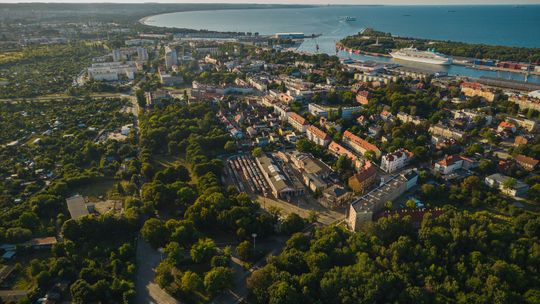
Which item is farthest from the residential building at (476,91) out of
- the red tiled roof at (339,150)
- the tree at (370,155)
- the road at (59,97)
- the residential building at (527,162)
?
the road at (59,97)

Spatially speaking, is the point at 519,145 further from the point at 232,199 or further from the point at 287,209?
the point at 232,199

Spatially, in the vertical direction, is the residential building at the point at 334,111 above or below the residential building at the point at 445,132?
above

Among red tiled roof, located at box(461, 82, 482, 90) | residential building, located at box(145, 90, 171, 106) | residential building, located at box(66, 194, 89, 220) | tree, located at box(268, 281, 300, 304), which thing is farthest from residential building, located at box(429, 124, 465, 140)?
residential building, located at box(145, 90, 171, 106)

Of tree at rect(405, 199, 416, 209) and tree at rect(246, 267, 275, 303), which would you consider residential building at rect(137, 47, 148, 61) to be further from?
tree at rect(246, 267, 275, 303)

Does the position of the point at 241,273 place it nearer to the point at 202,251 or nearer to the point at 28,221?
the point at 202,251

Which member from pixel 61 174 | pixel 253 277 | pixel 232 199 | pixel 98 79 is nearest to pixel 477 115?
pixel 232 199

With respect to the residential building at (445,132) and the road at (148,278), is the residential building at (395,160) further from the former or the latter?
the road at (148,278)
